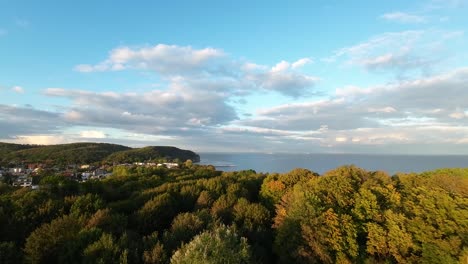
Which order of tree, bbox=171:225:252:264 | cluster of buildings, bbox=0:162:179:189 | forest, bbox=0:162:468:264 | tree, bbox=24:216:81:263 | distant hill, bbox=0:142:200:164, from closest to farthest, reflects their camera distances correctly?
tree, bbox=171:225:252:264
forest, bbox=0:162:468:264
tree, bbox=24:216:81:263
cluster of buildings, bbox=0:162:179:189
distant hill, bbox=0:142:200:164

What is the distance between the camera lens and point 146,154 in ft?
493

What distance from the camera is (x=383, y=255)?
71.9ft

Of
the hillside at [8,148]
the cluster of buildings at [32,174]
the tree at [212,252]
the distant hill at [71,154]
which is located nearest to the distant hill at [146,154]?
the distant hill at [71,154]

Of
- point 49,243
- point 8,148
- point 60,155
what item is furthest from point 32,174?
point 49,243

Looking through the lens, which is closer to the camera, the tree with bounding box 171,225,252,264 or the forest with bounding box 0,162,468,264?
the tree with bounding box 171,225,252,264

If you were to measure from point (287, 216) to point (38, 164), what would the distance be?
11251 cm

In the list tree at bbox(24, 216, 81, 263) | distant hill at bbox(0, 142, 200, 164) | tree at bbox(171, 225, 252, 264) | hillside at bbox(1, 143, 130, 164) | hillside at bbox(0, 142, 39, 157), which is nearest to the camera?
tree at bbox(171, 225, 252, 264)

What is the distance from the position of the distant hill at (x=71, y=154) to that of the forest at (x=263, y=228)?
10494cm

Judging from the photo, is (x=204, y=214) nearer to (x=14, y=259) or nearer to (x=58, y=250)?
(x=58, y=250)

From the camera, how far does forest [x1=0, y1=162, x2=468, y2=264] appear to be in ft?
52.2

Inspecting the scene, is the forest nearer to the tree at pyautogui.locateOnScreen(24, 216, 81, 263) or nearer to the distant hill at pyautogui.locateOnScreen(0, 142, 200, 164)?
the tree at pyautogui.locateOnScreen(24, 216, 81, 263)

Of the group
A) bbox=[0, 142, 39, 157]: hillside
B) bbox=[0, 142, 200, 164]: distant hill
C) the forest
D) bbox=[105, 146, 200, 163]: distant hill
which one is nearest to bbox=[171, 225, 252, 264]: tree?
the forest

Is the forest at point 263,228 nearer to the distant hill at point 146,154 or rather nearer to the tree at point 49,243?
the tree at point 49,243

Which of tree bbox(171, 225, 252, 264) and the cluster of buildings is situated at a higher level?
tree bbox(171, 225, 252, 264)
